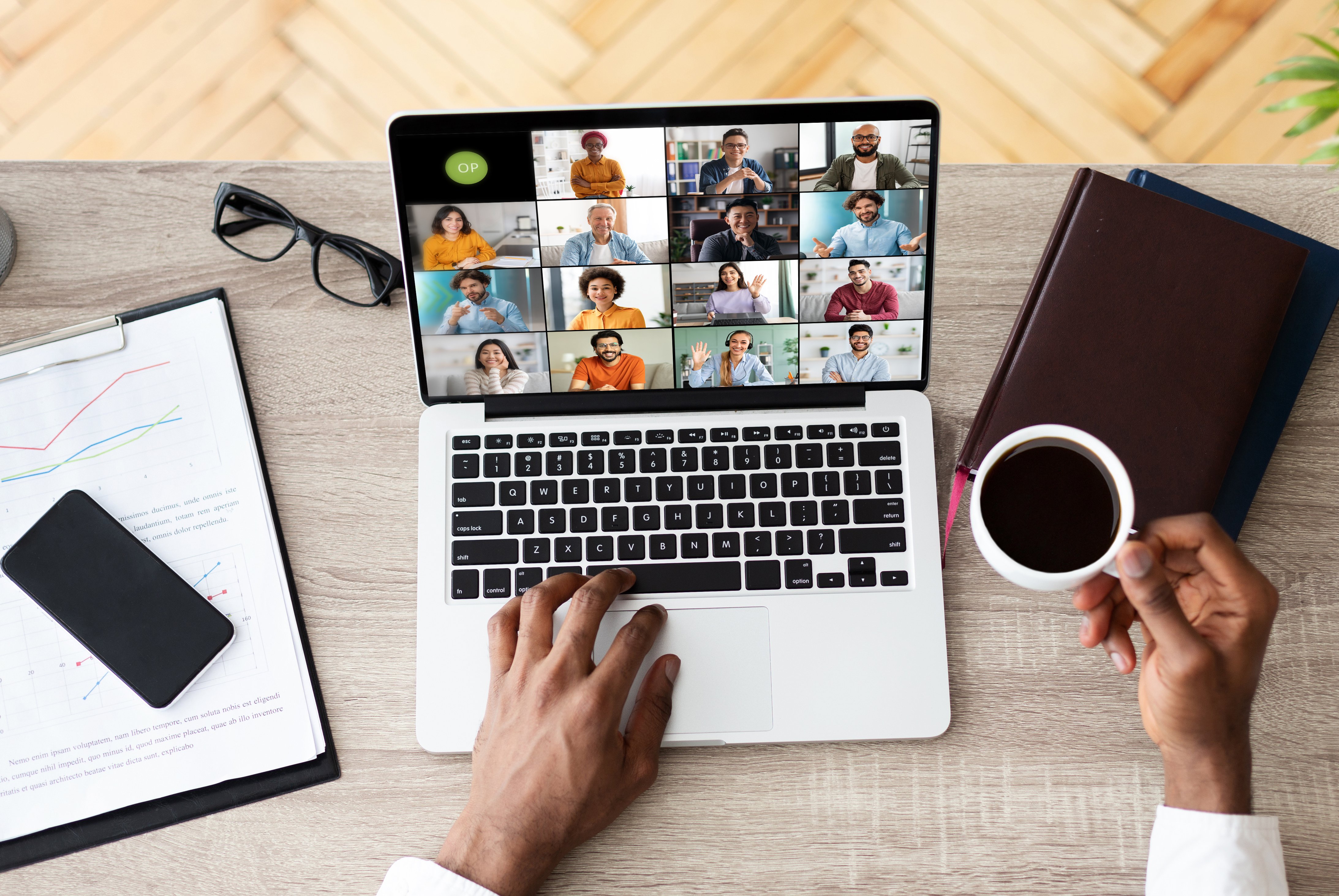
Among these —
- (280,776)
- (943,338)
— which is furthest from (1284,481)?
(280,776)

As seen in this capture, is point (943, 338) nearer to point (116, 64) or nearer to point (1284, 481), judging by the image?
point (1284, 481)

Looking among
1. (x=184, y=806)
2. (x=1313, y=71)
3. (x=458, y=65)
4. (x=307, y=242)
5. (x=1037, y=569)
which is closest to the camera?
(x=1313, y=71)

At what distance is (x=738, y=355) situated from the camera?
0.78 meters

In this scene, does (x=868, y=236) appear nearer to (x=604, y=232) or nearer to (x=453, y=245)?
(x=604, y=232)

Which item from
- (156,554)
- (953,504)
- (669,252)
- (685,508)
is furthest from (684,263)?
(156,554)

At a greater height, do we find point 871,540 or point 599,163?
point 599,163

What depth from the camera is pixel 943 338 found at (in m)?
0.84

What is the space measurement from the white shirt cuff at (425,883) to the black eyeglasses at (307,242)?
1.72ft

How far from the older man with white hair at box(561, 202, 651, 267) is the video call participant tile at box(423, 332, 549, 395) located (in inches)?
3.2

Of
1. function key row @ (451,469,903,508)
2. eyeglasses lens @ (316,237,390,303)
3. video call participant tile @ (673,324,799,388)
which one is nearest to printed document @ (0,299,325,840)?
eyeglasses lens @ (316,237,390,303)

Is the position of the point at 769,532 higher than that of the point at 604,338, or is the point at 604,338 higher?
the point at 604,338

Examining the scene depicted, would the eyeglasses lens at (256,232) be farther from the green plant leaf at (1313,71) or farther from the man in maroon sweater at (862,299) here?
the green plant leaf at (1313,71)

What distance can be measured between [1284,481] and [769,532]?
0.50 m

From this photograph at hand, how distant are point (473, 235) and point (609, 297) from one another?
13 centimetres
